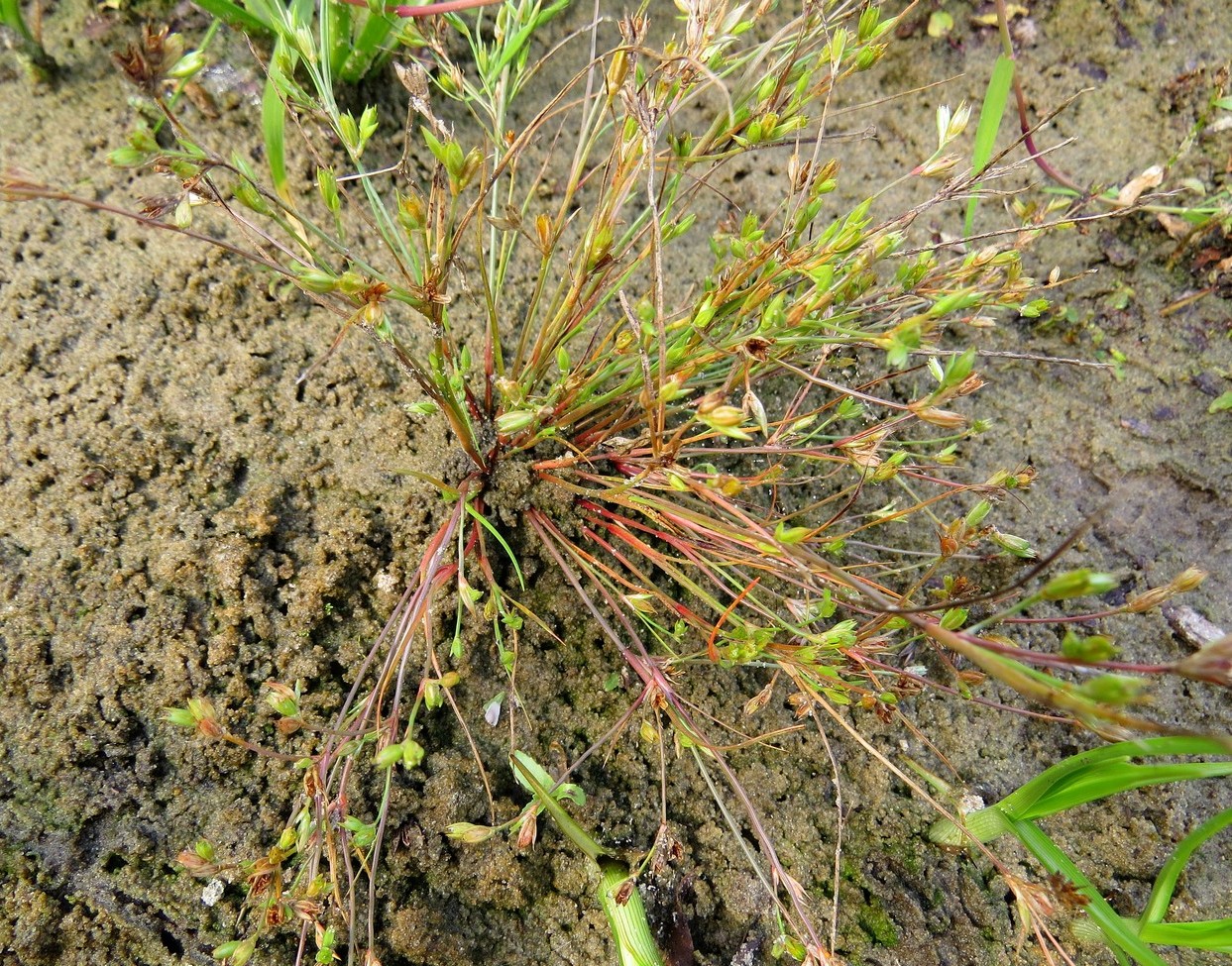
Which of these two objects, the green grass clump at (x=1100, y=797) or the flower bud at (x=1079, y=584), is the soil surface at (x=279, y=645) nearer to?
the green grass clump at (x=1100, y=797)

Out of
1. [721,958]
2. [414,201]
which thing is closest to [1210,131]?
[414,201]

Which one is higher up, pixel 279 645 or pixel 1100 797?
pixel 1100 797

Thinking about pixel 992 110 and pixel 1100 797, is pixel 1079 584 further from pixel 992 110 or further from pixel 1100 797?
pixel 992 110

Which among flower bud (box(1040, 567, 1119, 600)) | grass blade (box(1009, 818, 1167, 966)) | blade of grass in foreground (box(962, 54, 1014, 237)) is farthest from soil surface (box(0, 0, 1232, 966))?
flower bud (box(1040, 567, 1119, 600))

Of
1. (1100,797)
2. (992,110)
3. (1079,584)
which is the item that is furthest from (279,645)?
(992,110)

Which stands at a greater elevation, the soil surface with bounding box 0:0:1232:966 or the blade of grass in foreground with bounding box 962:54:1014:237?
the blade of grass in foreground with bounding box 962:54:1014:237

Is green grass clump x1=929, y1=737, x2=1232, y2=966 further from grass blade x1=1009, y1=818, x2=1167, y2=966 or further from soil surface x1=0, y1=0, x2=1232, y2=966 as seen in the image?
soil surface x1=0, y1=0, x2=1232, y2=966

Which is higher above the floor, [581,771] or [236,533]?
[236,533]

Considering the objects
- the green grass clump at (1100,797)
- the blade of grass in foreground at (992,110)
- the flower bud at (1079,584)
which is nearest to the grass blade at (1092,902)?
the green grass clump at (1100,797)

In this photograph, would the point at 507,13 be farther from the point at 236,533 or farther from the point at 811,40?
the point at 236,533
